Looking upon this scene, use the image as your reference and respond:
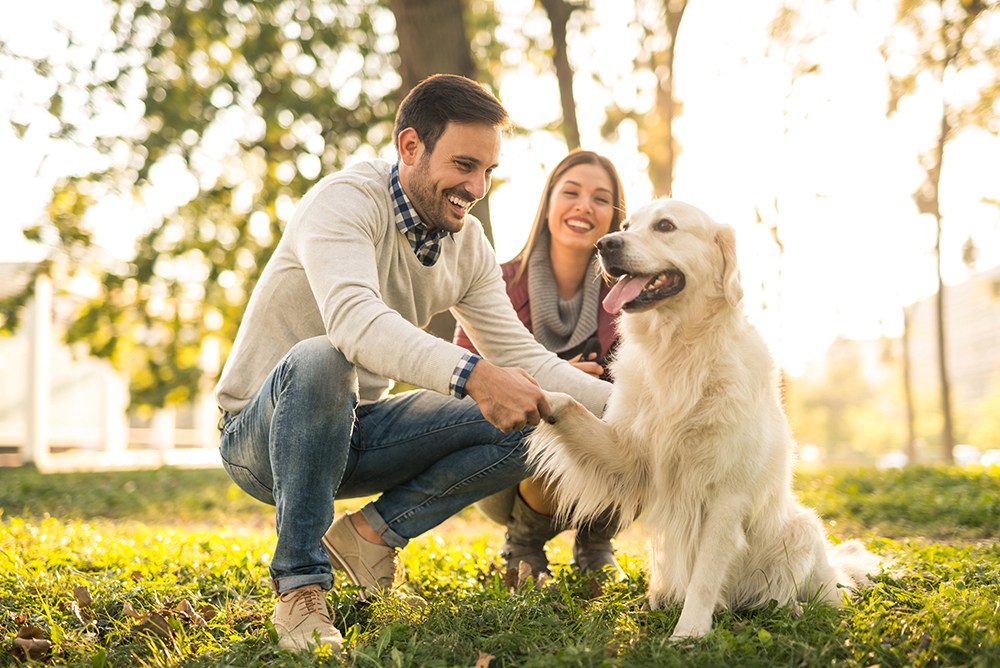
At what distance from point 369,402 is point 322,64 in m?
7.67

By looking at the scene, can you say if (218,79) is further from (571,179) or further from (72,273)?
(571,179)

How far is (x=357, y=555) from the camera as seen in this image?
293cm

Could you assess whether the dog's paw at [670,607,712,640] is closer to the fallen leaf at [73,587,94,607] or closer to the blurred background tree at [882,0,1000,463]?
Result: the fallen leaf at [73,587,94,607]

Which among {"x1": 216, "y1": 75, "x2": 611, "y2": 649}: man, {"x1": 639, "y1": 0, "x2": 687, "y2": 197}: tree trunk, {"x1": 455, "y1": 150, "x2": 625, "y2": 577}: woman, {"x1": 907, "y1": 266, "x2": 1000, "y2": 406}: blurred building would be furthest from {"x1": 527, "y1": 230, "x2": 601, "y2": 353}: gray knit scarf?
{"x1": 907, "y1": 266, "x2": 1000, "y2": 406}: blurred building

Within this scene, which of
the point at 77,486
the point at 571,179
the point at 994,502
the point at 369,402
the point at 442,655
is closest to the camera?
the point at 442,655

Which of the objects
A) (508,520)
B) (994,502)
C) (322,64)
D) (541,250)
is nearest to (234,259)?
(322,64)

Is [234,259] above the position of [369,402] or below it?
above

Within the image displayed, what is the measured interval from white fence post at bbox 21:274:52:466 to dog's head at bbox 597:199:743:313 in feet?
53.5

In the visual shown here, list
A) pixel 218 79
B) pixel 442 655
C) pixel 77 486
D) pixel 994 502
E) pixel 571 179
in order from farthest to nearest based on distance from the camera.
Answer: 1. pixel 218 79
2. pixel 77 486
3. pixel 994 502
4. pixel 571 179
5. pixel 442 655

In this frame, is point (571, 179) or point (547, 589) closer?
point (547, 589)

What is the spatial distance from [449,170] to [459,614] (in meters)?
1.64

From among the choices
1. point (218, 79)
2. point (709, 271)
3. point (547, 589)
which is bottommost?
point (547, 589)

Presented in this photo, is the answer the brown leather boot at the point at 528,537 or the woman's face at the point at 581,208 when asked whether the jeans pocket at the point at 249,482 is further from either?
the woman's face at the point at 581,208

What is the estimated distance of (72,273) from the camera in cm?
928
